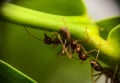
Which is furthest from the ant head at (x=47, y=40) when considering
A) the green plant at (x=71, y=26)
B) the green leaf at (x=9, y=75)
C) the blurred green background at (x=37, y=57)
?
the green leaf at (x=9, y=75)

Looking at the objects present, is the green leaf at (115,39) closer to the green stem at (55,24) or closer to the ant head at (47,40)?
the green stem at (55,24)

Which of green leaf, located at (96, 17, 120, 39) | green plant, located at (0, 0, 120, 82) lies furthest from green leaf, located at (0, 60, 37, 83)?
green leaf, located at (96, 17, 120, 39)

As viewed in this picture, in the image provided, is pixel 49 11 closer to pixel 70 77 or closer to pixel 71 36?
pixel 71 36

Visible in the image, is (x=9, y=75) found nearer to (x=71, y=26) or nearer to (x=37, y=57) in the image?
(x=71, y=26)

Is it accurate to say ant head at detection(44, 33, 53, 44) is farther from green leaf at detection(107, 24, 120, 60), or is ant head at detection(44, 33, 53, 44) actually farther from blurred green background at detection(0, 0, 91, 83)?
green leaf at detection(107, 24, 120, 60)

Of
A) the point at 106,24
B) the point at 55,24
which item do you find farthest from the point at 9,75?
the point at 106,24

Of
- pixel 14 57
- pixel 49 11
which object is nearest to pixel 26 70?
pixel 14 57
